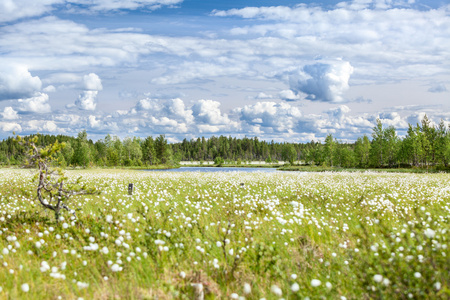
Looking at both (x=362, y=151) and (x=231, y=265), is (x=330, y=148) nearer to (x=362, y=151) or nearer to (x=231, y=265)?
(x=362, y=151)

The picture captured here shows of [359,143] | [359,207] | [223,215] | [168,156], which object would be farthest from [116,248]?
[168,156]

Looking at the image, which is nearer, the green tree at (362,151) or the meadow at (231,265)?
the meadow at (231,265)

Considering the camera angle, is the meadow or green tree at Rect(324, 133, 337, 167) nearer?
the meadow

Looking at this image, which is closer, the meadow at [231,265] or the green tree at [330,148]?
the meadow at [231,265]

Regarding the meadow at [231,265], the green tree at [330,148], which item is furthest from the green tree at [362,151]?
the meadow at [231,265]

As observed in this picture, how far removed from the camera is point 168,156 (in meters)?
126

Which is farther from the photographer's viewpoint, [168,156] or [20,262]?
[168,156]

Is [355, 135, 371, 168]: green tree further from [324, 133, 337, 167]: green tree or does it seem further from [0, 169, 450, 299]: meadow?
[0, 169, 450, 299]: meadow

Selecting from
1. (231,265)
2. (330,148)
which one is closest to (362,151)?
(330,148)

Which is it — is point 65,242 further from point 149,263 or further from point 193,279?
point 193,279

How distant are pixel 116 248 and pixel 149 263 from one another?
38.1 inches

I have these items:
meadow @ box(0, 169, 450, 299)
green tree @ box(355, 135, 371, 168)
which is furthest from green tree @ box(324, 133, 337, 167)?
meadow @ box(0, 169, 450, 299)

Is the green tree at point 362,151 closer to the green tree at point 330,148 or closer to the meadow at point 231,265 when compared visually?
the green tree at point 330,148

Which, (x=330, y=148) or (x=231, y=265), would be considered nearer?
(x=231, y=265)
